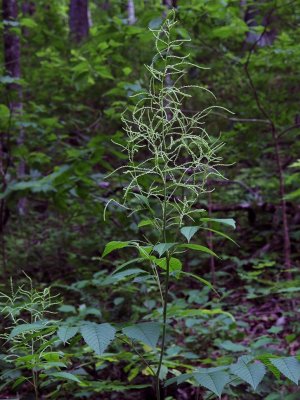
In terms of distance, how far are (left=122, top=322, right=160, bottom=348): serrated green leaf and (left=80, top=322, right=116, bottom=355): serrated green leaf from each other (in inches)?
1.7

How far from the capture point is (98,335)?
49.3 inches

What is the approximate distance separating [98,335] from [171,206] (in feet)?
6.48

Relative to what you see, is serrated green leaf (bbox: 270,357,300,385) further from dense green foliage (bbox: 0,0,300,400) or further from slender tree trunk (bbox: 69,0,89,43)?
slender tree trunk (bbox: 69,0,89,43)

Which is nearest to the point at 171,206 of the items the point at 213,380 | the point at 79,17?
the point at 213,380

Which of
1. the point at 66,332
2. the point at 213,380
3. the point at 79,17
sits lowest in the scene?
the point at 213,380

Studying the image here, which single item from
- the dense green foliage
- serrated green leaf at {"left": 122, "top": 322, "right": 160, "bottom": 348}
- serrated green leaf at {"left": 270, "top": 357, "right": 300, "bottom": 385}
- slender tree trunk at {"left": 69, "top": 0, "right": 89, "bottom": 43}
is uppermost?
slender tree trunk at {"left": 69, "top": 0, "right": 89, "bottom": 43}

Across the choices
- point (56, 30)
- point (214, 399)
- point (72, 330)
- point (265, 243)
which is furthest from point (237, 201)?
point (72, 330)

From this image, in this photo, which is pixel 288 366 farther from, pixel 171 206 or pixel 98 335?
pixel 171 206

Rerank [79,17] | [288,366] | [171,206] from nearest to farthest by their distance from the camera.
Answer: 1. [288,366]
2. [171,206]
3. [79,17]

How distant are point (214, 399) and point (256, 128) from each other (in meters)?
2.91

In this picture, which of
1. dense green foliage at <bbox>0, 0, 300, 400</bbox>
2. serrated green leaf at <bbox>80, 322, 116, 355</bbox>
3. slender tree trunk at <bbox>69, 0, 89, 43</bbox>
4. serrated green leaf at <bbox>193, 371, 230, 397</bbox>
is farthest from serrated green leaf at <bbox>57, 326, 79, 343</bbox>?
slender tree trunk at <bbox>69, 0, 89, 43</bbox>

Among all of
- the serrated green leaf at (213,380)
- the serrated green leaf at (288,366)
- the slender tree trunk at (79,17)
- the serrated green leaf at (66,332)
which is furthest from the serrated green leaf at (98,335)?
the slender tree trunk at (79,17)

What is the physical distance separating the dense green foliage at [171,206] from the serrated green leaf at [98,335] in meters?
0.50

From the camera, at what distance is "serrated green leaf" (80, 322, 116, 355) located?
1199 mm
